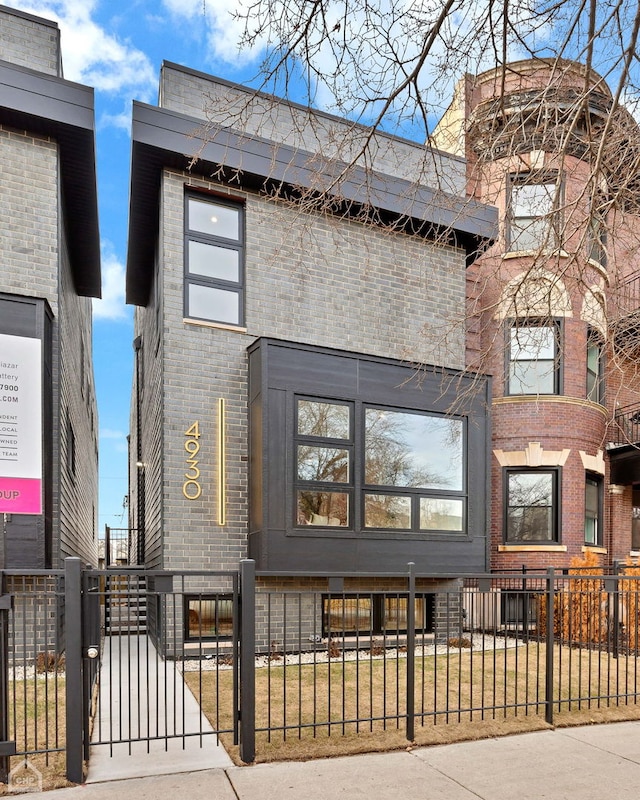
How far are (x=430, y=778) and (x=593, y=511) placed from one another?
11.4 metres

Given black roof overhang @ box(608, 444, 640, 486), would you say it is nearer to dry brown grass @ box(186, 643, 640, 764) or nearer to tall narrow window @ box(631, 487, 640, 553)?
tall narrow window @ box(631, 487, 640, 553)

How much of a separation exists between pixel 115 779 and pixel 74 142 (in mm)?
8278

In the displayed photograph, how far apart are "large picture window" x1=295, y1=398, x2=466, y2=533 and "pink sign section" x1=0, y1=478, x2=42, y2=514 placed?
11.9 feet

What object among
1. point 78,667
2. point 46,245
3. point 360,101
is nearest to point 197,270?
point 46,245

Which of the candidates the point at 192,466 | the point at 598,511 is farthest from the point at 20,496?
the point at 598,511

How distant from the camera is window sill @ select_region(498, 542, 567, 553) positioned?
513 inches

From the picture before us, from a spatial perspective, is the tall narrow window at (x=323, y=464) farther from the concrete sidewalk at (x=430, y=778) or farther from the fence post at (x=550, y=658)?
the concrete sidewalk at (x=430, y=778)

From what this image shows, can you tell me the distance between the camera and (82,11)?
631cm

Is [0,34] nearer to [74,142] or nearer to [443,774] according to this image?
[74,142]

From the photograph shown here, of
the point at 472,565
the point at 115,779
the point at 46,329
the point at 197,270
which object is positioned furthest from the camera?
the point at 472,565

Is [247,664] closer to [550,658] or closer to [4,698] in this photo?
[4,698]

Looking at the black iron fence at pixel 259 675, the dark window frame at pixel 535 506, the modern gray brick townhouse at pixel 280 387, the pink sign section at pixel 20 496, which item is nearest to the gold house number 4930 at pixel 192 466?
the modern gray brick townhouse at pixel 280 387

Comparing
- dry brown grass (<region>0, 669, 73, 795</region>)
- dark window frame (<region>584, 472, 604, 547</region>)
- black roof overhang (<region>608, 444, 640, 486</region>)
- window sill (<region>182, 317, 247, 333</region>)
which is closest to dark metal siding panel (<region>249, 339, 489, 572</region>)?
window sill (<region>182, 317, 247, 333</region>)

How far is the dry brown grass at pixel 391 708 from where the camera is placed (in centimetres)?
504
